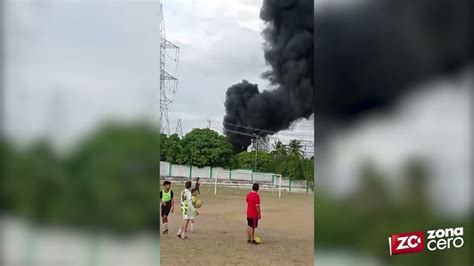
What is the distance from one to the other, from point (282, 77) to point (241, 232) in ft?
4.19

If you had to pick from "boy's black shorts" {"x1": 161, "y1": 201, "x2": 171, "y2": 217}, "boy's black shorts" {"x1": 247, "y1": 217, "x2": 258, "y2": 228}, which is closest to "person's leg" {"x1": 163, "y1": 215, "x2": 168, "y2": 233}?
"boy's black shorts" {"x1": 161, "y1": 201, "x2": 171, "y2": 217}

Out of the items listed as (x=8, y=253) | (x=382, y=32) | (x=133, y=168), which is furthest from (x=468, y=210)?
(x=8, y=253)

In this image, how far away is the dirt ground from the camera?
4152 mm

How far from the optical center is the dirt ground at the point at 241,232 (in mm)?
4152

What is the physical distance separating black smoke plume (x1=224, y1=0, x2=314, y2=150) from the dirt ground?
486 mm

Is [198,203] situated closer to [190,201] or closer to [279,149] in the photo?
[190,201]

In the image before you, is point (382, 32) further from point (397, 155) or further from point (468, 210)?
point (468, 210)

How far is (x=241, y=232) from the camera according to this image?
4.37m

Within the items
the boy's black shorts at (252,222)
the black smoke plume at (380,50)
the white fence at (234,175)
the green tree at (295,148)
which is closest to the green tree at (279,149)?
the green tree at (295,148)

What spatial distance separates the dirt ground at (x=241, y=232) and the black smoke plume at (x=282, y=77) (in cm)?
49

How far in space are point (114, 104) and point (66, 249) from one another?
1.00 m

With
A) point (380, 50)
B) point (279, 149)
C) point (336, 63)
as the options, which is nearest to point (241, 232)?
point (279, 149)

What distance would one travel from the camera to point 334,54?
4586mm

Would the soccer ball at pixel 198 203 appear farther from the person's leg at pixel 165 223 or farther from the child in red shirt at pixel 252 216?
the child in red shirt at pixel 252 216
